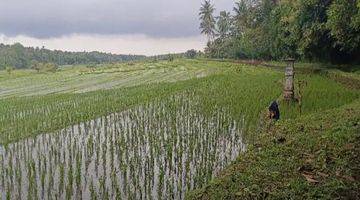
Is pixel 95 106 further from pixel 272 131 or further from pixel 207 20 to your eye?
pixel 207 20

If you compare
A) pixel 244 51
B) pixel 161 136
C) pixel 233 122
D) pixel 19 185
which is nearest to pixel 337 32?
pixel 233 122

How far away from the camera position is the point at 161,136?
11.8 meters

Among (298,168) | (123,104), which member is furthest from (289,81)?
(298,168)

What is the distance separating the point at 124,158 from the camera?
31.5ft

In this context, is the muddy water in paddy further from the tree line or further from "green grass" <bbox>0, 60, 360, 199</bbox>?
the tree line

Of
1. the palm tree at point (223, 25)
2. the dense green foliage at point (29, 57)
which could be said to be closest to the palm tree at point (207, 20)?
the palm tree at point (223, 25)

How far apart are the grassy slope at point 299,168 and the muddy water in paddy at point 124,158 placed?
3.30 feet

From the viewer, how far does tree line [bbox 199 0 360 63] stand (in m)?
17.2

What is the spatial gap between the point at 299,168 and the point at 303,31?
19.1 meters

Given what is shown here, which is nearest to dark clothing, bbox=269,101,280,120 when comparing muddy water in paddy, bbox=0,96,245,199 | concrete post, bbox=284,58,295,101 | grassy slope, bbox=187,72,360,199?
muddy water in paddy, bbox=0,96,245,199

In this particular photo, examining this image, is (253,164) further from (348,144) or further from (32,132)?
(32,132)

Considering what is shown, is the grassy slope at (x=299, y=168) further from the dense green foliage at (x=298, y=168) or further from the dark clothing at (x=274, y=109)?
the dark clothing at (x=274, y=109)

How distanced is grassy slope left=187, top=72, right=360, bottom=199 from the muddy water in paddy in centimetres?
101

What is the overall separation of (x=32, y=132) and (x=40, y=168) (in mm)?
4694
